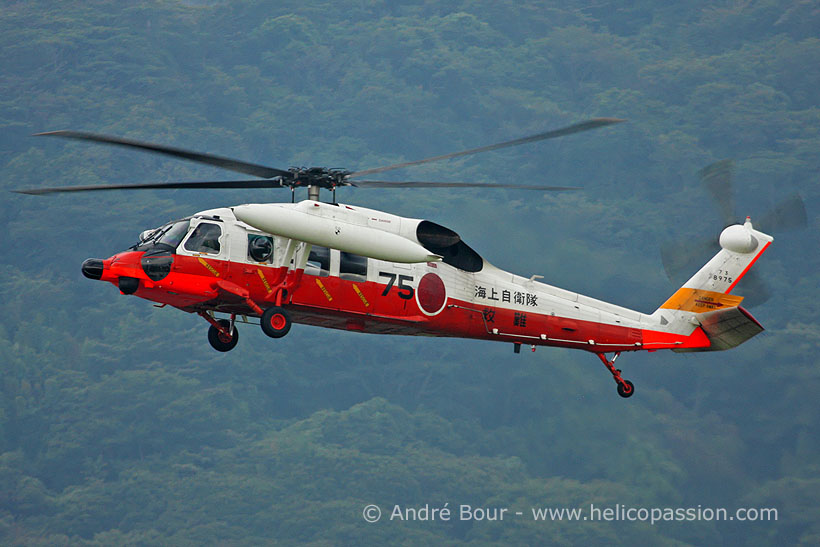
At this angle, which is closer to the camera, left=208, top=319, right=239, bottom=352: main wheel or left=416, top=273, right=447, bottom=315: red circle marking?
left=208, top=319, right=239, bottom=352: main wheel

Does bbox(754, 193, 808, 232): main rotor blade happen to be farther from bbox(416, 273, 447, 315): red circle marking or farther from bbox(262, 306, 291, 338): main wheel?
bbox(262, 306, 291, 338): main wheel

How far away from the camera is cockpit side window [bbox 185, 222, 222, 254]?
2066 centimetres

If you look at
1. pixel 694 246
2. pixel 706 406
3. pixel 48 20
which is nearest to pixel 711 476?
pixel 706 406

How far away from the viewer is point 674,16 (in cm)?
14900

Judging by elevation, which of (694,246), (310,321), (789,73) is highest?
(789,73)

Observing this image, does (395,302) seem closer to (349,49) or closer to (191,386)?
(191,386)

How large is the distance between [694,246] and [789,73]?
11635cm

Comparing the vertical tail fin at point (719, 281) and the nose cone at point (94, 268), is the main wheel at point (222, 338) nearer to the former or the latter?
the nose cone at point (94, 268)

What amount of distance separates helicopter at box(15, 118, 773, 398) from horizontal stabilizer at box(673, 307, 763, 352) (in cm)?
3

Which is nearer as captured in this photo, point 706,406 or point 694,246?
point 694,246

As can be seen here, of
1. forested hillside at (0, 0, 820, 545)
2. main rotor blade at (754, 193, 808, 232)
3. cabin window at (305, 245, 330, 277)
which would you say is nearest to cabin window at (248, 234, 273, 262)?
cabin window at (305, 245, 330, 277)

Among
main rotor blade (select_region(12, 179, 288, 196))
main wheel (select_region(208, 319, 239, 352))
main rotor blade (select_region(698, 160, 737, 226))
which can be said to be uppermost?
main rotor blade (select_region(698, 160, 737, 226))

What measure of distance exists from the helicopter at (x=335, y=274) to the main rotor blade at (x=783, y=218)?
2.39 m

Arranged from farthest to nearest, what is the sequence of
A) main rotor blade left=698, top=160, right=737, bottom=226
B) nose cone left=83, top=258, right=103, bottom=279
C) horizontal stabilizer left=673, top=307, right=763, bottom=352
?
main rotor blade left=698, top=160, right=737, bottom=226, horizontal stabilizer left=673, top=307, right=763, bottom=352, nose cone left=83, top=258, right=103, bottom=279
